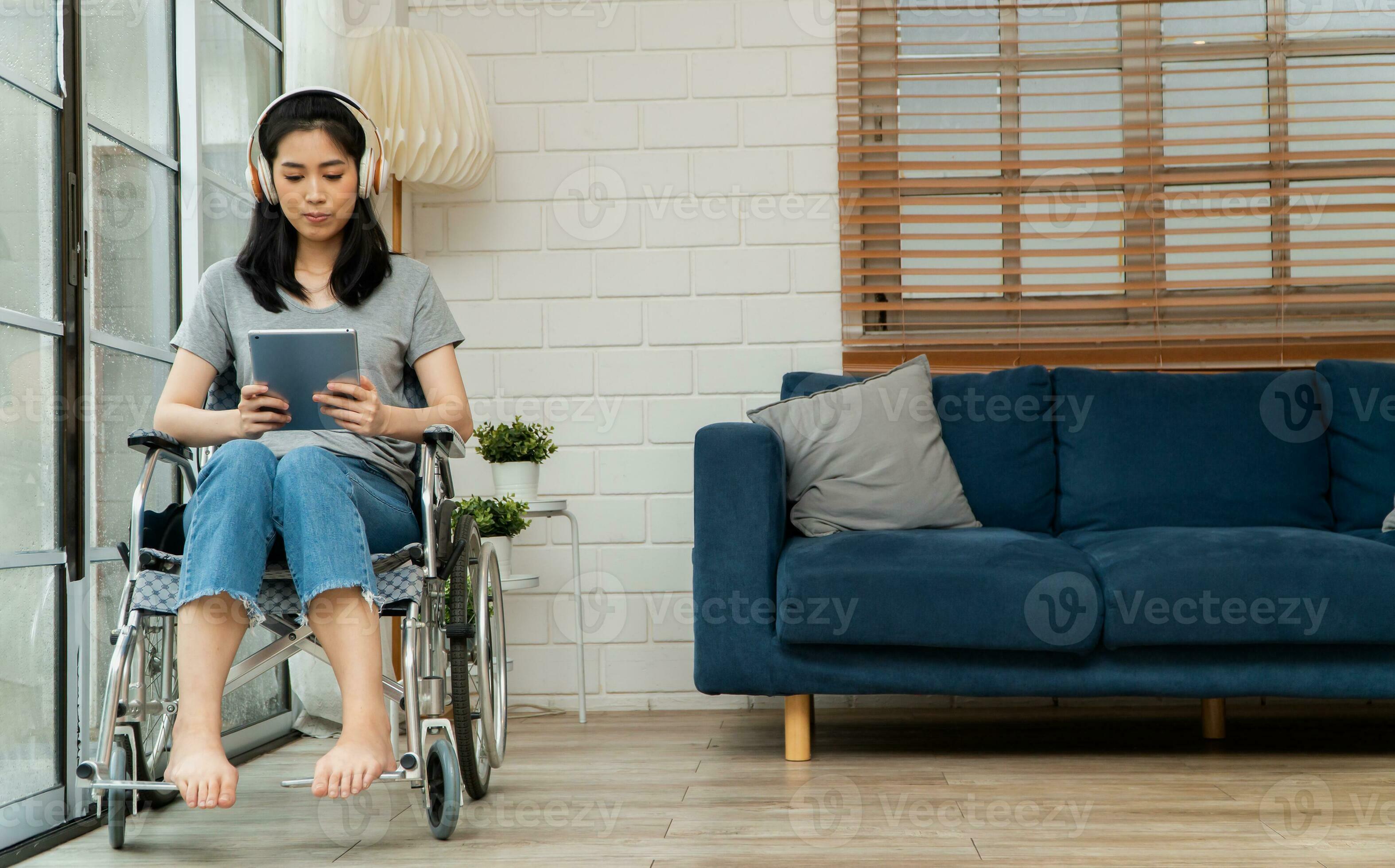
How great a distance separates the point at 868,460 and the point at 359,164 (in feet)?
4.18

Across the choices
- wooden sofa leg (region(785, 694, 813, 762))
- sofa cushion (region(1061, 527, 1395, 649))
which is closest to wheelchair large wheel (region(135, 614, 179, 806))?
wooden sofa leg (region(785, 694, 813, 762))

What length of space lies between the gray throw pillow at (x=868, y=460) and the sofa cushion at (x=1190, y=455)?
1.05 ft

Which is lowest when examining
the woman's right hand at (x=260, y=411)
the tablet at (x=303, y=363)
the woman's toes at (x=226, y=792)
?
the woman's toes at (x=226, y=792)

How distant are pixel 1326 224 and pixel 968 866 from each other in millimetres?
2357

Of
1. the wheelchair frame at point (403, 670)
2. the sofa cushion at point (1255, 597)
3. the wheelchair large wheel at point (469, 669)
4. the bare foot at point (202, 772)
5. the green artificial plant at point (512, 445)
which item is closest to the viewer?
the bare foot at point (202, 772)

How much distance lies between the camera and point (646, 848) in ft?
5.63

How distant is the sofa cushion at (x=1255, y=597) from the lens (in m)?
2.23

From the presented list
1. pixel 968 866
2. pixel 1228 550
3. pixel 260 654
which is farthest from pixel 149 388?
pixel 1228 550

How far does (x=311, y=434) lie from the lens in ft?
6.16

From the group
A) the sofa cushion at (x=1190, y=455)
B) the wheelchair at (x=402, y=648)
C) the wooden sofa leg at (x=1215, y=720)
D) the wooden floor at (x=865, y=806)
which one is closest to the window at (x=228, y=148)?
the wooden floor at (x=865, y=806)

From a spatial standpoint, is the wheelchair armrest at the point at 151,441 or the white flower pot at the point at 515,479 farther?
the white flower pot at the point at 515,479

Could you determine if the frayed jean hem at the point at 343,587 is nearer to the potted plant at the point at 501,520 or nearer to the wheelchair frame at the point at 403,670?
the wheelchair frame at the point at 403,670

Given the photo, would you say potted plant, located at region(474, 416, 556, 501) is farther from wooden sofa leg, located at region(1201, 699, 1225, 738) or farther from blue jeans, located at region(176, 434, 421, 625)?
wooden sofa leg, located at region(1201, 699, 1225, 738)

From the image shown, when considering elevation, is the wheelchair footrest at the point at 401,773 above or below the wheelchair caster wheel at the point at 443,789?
above
